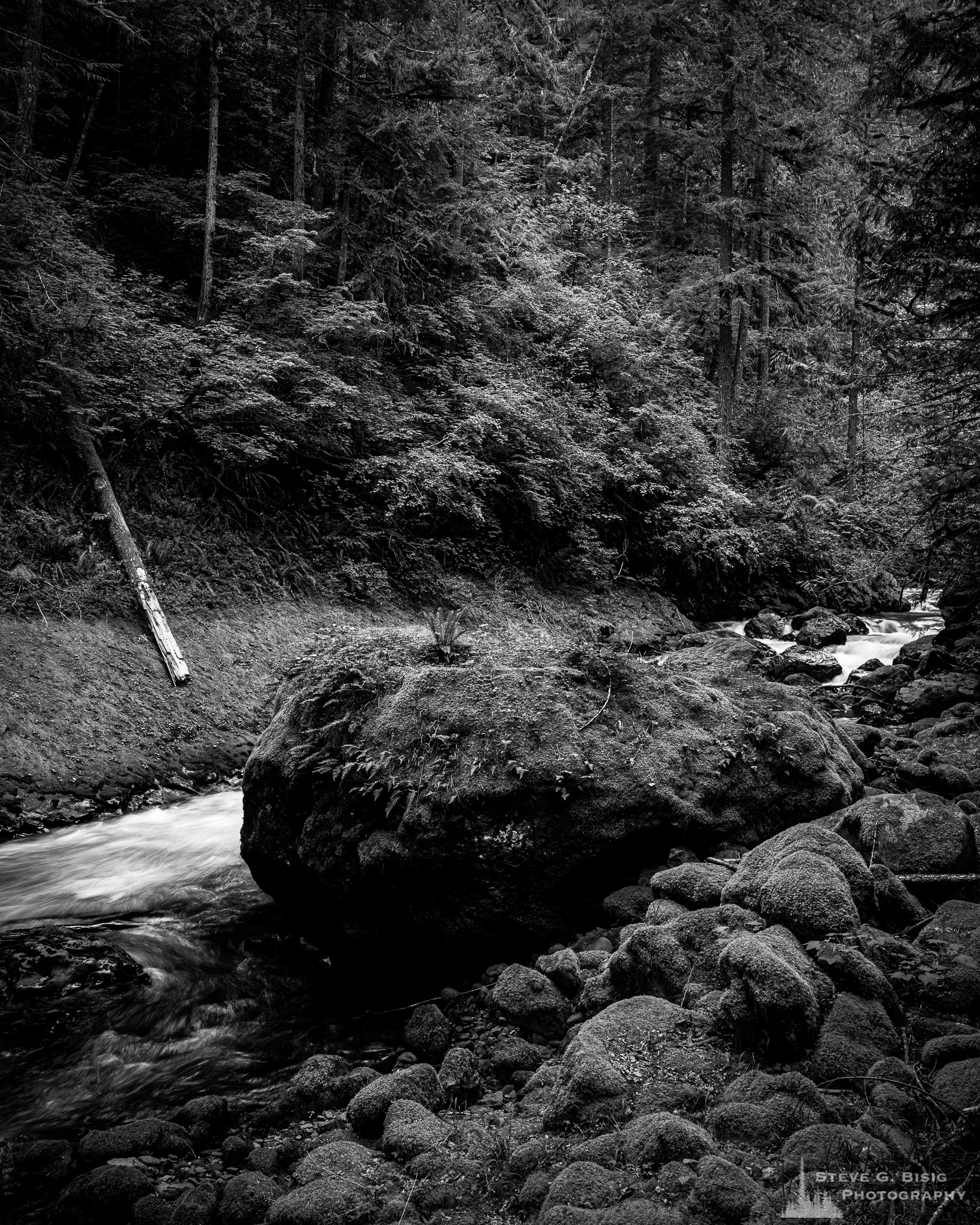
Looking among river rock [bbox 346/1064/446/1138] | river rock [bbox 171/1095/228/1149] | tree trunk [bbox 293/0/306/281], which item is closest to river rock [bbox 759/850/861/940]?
river rock [bbox 346/1064/446/1138]

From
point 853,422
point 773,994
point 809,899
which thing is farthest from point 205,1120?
point 853,422

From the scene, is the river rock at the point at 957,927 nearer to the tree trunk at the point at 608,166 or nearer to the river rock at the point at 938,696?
the river rock at the point at 938,696

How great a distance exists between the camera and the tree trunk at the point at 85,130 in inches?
542

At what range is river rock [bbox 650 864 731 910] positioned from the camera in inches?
181

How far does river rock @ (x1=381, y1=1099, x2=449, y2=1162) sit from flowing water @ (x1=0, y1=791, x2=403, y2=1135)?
97 cm

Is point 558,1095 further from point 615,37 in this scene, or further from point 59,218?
point 615,37

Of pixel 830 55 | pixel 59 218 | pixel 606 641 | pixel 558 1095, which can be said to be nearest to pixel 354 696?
pixel 606 641

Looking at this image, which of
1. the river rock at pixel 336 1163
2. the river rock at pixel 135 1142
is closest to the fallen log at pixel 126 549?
the river rock at pixel 135 1142

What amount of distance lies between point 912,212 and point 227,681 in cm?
945

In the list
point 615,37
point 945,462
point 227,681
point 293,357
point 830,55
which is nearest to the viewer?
point 945,462

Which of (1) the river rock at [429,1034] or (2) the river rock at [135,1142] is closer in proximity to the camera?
A: (2) the river rock at [135,1142]

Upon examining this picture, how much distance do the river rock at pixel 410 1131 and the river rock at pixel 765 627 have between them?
14.4m

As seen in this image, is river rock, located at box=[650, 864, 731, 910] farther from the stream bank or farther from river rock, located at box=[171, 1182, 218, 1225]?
river rock, located at box=[171, 1182, 218, 1225]

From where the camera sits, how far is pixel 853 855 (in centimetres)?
416
